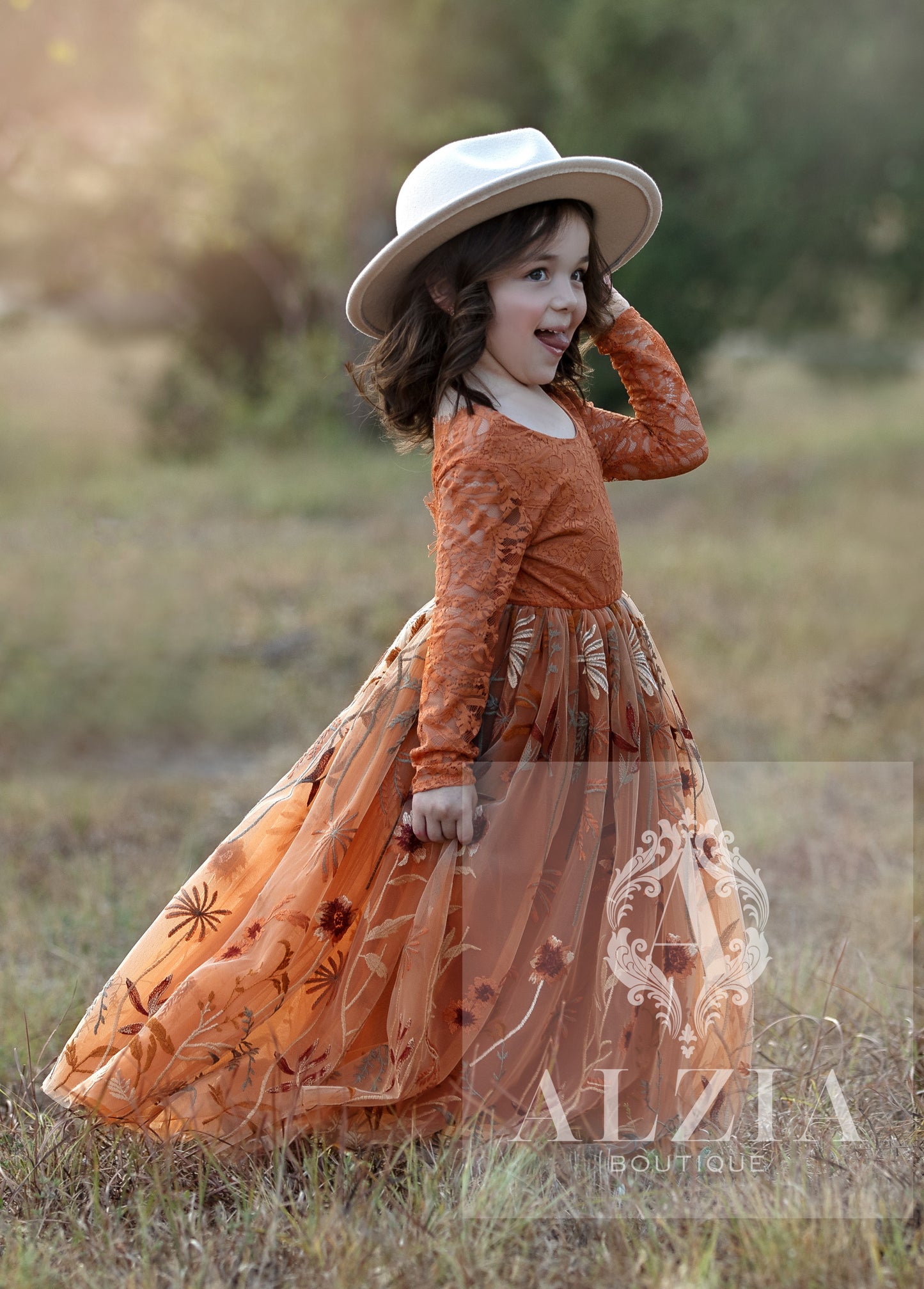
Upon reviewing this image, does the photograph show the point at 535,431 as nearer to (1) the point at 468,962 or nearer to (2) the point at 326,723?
(1) the point at 468,962

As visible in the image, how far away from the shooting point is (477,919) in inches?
69.3

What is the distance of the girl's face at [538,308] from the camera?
1.77 meters

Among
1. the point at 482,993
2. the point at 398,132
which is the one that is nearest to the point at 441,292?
the point at 482,993

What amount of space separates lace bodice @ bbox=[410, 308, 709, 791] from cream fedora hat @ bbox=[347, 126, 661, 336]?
0.26 meters

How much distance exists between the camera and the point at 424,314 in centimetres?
185

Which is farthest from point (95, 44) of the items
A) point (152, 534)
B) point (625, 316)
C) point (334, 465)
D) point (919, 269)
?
point (625, 316)

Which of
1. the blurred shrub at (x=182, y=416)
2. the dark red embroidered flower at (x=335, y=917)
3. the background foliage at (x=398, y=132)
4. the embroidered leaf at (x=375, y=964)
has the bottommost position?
the embroidered leaf at (x=375, y=964)

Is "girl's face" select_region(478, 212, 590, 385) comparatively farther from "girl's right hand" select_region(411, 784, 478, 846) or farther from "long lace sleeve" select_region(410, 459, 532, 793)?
"girl's right hand" select_region(411, 784, 478, 846)

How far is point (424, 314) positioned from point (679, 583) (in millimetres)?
4510

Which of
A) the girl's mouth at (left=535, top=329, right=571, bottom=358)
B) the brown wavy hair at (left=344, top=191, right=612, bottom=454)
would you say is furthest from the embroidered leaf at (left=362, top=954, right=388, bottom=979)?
the girl's mouth at (left=535, top=329, right=571, bottom=358)

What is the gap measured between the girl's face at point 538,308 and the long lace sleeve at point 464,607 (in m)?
0.21

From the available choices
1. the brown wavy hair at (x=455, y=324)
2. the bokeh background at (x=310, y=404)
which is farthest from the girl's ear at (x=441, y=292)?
the bokeh background at (x=310, y=404)

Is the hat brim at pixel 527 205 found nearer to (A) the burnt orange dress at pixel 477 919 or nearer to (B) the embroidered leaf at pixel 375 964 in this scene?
(A) the burnt orange dress at pixel 477 919

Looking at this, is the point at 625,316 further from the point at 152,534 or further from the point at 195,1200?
the point at 152,534
